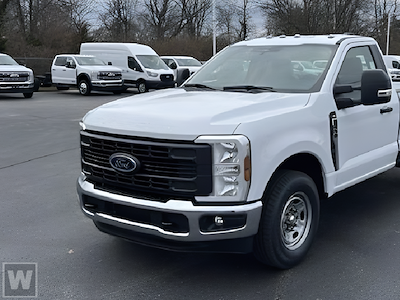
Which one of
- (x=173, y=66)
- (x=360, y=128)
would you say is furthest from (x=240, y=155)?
(x=173, y=66)

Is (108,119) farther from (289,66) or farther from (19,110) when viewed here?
(19,110)

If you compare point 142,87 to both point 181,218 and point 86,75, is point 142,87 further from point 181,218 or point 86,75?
point 181,218

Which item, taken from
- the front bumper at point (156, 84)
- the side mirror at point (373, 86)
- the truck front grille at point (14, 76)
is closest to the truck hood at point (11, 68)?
the truck front grille at point (14, 76)

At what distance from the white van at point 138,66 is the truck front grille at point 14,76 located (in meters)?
5.18

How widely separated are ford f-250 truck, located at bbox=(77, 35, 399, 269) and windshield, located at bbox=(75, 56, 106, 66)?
64.7ft

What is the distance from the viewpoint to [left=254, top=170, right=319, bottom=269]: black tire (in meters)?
3.79

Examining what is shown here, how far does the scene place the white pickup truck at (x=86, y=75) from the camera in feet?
74.7

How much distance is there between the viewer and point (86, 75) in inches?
907

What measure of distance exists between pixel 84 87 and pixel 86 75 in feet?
1.99

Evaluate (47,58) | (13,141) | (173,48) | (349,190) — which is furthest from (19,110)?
(173,48)

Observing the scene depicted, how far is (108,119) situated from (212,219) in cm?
116

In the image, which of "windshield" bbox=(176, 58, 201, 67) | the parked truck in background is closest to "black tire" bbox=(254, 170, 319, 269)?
the parked truck in background

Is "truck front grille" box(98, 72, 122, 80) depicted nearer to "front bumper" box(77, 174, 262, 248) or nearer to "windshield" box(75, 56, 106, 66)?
"windshield" box(75, 56, 106, 66)

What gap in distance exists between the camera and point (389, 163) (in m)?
5.45
